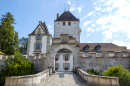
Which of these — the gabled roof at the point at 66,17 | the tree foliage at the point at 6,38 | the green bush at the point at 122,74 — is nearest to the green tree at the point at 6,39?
the tree foliage at the point at 6,38

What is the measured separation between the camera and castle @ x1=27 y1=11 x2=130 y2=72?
12812mm

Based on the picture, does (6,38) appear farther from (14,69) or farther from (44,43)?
(14,69)

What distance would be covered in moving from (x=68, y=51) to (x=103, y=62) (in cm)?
1390

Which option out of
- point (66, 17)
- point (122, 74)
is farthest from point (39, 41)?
point (122, 74)

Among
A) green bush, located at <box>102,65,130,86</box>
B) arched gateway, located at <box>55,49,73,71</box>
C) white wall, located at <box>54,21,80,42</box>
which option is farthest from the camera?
white wall, located at <box>54,21,80,42</box>

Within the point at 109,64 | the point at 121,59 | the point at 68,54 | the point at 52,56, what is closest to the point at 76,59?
the point at 52,56

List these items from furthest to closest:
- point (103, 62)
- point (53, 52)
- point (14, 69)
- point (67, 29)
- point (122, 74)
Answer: point (67, 29) → point (53, 52) → point (103, 62) → point (14, 69) → point (122, 74)

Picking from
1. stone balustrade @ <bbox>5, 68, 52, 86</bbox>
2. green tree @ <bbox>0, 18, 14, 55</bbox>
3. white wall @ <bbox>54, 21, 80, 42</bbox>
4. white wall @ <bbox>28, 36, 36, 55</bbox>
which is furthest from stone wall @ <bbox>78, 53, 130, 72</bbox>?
white wall @ <bbox>28, 36, 36, 55</bbox>

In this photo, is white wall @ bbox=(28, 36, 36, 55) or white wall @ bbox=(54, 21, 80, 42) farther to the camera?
white wall @ bbox=(54, 21, 80, 42)

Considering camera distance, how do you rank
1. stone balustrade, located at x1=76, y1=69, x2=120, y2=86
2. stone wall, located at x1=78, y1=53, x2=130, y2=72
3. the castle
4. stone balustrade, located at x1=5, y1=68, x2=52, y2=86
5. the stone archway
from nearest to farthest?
1. stone balustrade, located at x1=76, y1=69, x2=120, y2=86
2. stone balustrade, located at x1=5, y1=68, x2=52, y2=86
3. stone wall, located at x1=78, y1=53, x2=130, y2=72
4. the castle
5. the stone archway

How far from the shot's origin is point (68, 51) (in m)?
26.1

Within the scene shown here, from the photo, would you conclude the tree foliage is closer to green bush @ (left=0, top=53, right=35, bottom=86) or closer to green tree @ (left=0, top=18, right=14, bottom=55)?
green tree @ (left=0, top=18, right=14, bottom=55)

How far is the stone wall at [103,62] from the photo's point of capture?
41.4 feet

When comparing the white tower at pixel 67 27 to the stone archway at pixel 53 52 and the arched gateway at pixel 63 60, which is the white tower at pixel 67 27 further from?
the stone archway at pixel 53 52
